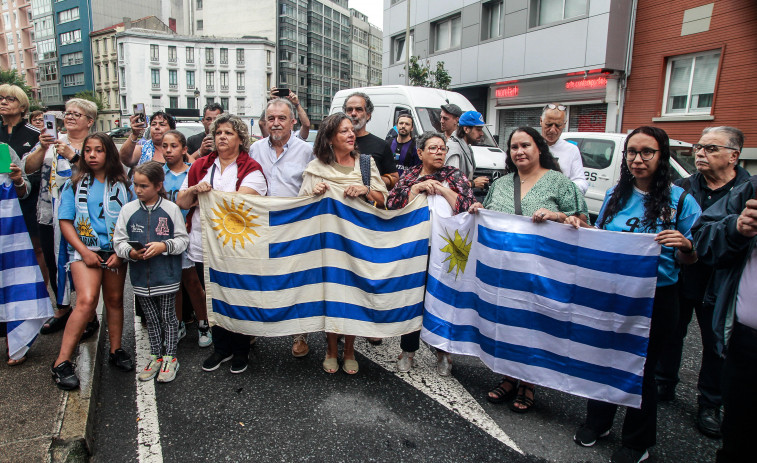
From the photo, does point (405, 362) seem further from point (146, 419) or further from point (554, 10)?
point (554, 10)

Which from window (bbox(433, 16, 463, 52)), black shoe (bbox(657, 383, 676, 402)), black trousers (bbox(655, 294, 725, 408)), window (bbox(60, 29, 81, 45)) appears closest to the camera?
black trousers (bbox(655, 294, 725, 408))

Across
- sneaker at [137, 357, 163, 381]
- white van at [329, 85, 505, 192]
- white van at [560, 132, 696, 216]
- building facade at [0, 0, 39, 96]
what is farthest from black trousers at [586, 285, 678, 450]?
building facade at [0, 0, 39, 96]

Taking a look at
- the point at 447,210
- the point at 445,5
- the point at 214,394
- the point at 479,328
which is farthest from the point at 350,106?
the point at 445,5

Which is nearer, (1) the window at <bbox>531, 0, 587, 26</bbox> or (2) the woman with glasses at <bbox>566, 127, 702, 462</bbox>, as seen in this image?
(2) the woman with glasses at <bbox>566, 127, 702, 462</bbox>

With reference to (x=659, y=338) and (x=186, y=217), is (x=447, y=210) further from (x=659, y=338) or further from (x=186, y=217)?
(x=186, y=217)

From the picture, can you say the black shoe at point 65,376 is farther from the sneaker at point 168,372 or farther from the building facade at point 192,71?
the building facade at point 192,71

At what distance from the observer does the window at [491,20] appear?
19359 millimetres

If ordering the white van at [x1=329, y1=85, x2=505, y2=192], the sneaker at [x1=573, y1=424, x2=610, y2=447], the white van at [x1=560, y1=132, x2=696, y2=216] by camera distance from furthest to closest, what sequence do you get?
the white van at [x1=329, y1=85, x2=505, y2=192]
the white van at [x1=560, y1=132, x2=696, y2=216]
the sneaker at [x1=573, y1=424, x2=610, y2=447]

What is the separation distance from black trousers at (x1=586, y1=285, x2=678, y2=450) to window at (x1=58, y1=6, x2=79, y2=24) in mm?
86121

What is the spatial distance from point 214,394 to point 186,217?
4.94 ft

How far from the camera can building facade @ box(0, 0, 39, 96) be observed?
77.4 m

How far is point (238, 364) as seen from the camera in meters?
3.88

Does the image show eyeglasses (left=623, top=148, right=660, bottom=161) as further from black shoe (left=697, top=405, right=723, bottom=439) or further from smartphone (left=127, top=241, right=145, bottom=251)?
smartphone (left=127, top=241, right=145, bottom=251)

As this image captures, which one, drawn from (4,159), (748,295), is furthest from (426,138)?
(4,159)
